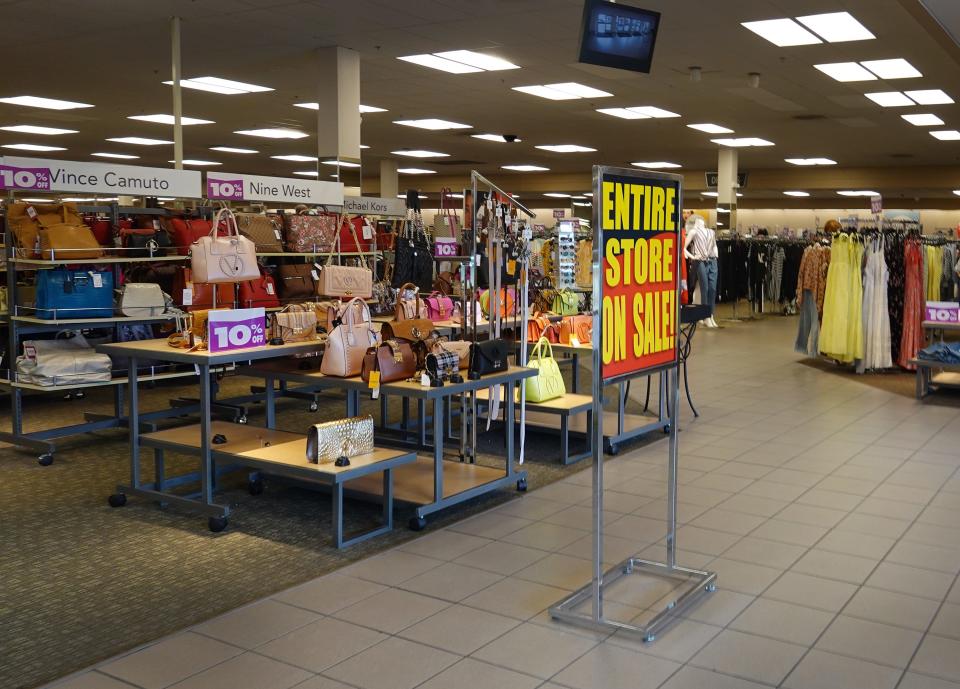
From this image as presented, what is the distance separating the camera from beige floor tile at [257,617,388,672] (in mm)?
3291

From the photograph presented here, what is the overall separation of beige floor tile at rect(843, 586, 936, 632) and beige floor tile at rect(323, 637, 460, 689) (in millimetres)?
1692

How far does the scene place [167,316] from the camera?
7422 mm

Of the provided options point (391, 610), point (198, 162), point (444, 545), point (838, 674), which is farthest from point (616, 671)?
point (198, 162)

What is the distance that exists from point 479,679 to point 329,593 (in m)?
1.01

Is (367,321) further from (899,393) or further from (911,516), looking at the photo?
(899,393)

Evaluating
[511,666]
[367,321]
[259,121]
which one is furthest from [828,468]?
[259,121]

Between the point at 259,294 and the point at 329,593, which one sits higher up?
the point at 259,294

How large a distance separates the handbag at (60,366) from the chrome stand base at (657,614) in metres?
4.37

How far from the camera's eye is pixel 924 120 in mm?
14797

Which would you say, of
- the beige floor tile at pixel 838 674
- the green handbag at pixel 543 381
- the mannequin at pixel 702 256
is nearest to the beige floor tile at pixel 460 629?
the beige floor tile at pixel 838 674

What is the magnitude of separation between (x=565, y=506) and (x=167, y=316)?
3.87 metres

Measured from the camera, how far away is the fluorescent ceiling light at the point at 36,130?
16.6 meters

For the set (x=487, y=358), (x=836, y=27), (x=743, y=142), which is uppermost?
(x=743, y=142)

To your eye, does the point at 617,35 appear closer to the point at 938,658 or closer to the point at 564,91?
the point at 938,658
